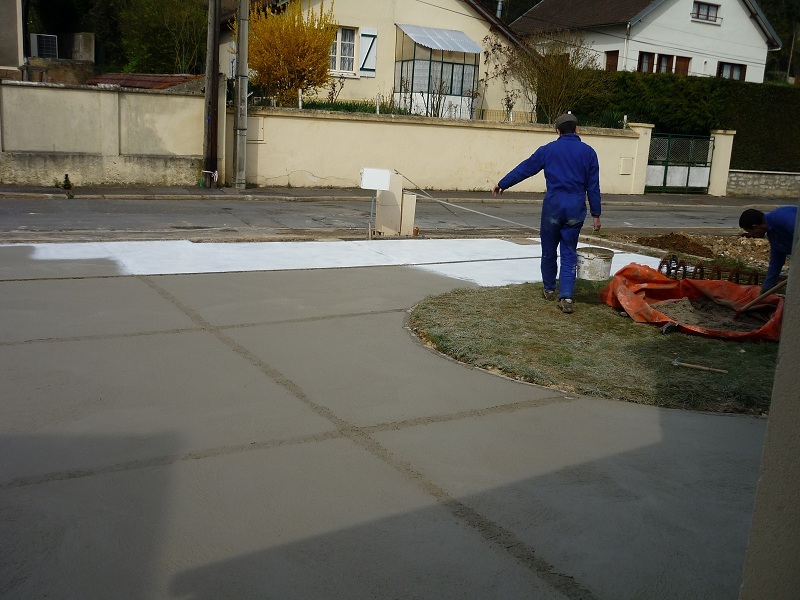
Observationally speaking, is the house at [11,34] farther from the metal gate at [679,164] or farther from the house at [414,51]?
the metal gate at [679,164]

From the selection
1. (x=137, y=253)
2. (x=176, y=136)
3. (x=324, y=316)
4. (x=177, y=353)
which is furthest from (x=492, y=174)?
(x=177, y=353)

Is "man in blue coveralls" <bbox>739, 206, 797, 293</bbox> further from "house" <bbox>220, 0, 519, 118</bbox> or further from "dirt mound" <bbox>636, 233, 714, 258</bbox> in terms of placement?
"house" <bbox>220, 0, 519, 118</bbox>

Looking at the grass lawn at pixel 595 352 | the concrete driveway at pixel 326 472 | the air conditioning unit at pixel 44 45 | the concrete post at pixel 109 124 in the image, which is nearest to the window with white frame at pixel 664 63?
the air conditioning unit at pixel 44 45

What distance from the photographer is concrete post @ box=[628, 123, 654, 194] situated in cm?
2759

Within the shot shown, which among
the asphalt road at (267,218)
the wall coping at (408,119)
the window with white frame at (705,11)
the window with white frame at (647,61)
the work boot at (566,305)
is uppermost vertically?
the window with white frame at (705,11)

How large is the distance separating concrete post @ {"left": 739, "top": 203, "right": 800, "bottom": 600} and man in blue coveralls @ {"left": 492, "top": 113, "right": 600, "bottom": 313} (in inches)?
233

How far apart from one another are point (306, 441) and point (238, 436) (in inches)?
15.1

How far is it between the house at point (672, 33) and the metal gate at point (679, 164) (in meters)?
11.1

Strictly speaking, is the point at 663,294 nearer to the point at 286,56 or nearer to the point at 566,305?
the point at 566,305

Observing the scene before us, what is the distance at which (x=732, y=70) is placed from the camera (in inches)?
1714

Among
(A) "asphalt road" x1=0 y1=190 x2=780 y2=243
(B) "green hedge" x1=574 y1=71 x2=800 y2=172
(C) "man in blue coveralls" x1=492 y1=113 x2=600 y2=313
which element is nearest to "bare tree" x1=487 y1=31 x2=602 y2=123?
(B) "green hedge" x1=574 y1=71 x2=800 y2=172

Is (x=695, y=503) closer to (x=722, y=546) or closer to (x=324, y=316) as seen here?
(x=722, y=546)

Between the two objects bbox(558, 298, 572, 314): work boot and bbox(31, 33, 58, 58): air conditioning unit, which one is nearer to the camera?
bbox(558, 298, 572, 314): work boot

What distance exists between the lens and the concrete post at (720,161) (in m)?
29.3
